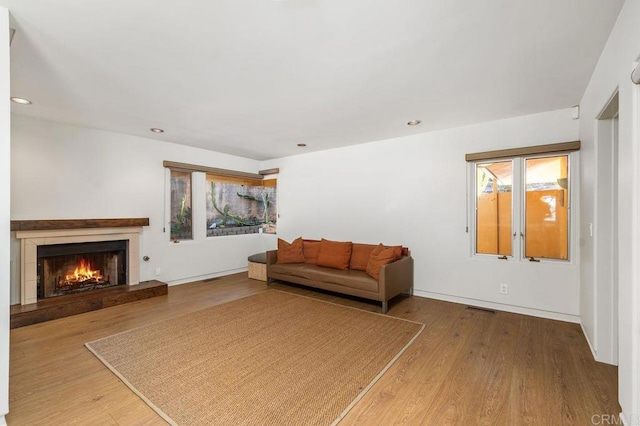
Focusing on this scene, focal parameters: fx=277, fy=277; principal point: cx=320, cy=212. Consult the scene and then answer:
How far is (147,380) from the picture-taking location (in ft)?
6.95

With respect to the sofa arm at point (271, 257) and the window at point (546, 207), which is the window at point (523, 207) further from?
the sofa arm at point (271, 257)

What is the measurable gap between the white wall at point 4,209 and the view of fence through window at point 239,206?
3790 millimetres

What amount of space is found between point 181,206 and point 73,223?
5.11 ft

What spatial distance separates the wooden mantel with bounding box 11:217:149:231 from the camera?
3.35m

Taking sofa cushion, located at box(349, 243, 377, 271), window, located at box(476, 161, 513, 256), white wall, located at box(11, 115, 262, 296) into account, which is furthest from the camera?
sofa cushion, located at box(349, 243, 377, 271)

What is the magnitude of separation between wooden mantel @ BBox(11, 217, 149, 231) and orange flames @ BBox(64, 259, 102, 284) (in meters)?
0.62

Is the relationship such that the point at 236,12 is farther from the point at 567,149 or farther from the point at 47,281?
the point at 47,281

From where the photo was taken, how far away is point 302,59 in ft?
7.20

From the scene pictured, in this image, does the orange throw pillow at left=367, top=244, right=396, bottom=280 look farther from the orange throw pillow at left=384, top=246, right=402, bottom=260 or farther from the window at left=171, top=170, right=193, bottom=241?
the window at left=171, top=170, right=193, bottom=241

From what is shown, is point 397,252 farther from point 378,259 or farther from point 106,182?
point 106,182

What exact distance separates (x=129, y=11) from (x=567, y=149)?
13.9 ft

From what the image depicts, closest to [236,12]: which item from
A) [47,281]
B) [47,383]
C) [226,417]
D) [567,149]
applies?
[226,417]


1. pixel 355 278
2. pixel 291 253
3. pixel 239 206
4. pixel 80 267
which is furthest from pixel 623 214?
pixel 80 267

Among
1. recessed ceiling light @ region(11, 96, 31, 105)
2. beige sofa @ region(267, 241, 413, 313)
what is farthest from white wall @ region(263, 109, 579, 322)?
recessed ceiling light @ region(11, 96, 31, 105)
